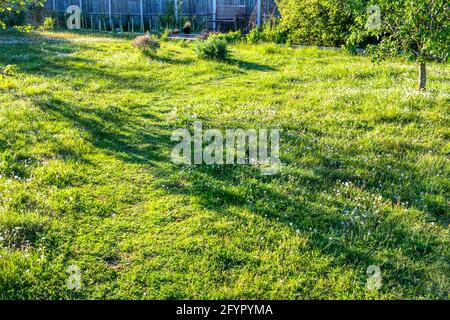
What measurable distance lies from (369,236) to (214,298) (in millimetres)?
1744

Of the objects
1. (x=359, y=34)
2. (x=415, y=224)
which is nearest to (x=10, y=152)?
(x=415, y=224)

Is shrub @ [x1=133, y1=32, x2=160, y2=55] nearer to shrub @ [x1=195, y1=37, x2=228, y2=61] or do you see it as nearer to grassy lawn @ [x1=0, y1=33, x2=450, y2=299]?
shrub @ [x1=195, y1=37, x2=228, y2=61]

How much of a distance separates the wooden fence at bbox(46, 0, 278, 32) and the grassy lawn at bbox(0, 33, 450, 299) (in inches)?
434

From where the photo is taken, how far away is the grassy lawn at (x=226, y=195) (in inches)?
140

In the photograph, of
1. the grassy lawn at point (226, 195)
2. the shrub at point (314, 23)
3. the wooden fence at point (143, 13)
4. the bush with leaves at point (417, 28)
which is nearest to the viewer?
the grassy lawn at point (226, 195)

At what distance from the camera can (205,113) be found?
25.3 ft

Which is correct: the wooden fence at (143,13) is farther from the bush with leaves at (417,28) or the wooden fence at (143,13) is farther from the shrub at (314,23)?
the bush with leaves at (417,28)

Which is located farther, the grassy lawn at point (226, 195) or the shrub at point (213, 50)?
the shrub at point (213, 50)

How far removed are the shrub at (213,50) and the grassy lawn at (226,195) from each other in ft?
9.99

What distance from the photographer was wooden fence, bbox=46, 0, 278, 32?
63.4ft

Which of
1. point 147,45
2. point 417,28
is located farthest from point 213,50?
point 417,28

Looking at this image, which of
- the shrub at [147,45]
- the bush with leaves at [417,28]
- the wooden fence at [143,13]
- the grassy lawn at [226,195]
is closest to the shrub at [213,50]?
the shrub at [147,45]

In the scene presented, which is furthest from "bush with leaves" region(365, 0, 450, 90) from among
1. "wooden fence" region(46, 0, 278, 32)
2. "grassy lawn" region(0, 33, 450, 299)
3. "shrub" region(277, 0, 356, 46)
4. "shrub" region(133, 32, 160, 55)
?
"wooden fence" region(46, 0, 278, 32)

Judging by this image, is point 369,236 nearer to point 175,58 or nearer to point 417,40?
point 417,40
